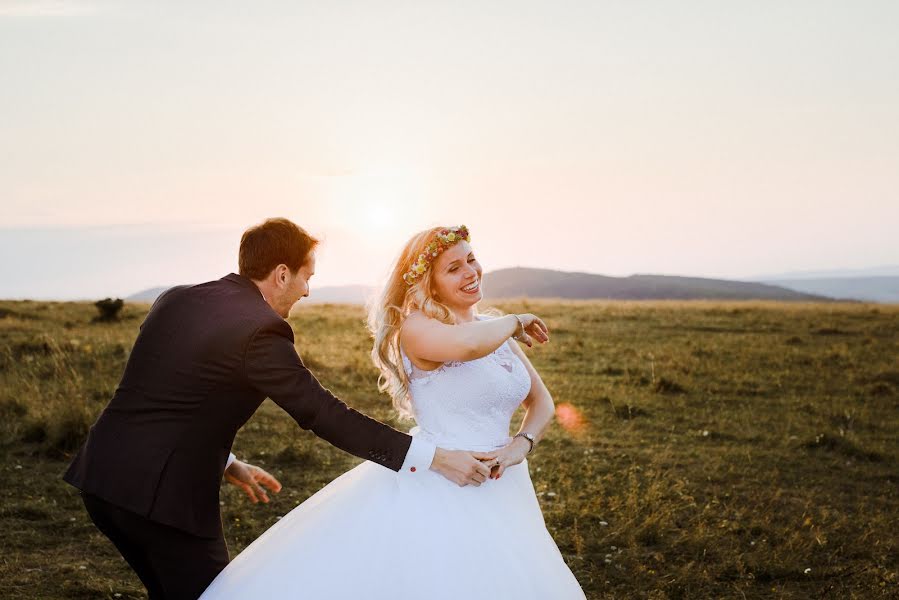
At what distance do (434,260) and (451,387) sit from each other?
758mm

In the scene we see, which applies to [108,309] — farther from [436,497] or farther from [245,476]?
[436,497]

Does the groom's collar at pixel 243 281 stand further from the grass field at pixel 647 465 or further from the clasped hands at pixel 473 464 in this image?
the grass field at pixel 647 465

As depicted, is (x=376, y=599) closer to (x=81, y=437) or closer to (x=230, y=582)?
(x=230, y=582)

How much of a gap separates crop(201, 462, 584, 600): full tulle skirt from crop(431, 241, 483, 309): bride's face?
107cm

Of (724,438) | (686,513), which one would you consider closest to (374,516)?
(686,513)

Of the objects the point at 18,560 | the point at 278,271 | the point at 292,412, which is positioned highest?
the point at 278,271

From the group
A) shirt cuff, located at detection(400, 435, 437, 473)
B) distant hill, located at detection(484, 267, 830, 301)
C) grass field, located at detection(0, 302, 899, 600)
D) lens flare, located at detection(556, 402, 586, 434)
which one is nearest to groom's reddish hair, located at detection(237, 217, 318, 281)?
shirt cuff, located at detection(400, 435, 437, 473)

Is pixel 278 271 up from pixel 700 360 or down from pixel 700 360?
up

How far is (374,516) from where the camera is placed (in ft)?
12.3

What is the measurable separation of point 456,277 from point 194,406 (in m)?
1.62

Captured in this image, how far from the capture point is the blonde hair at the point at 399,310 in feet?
14.4

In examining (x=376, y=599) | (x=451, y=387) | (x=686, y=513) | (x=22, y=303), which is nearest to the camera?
(x=376, y=599)

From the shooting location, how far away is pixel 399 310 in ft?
14.5

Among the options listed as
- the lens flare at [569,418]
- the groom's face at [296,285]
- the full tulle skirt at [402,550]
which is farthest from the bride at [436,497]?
the lens flare at [569,418]
